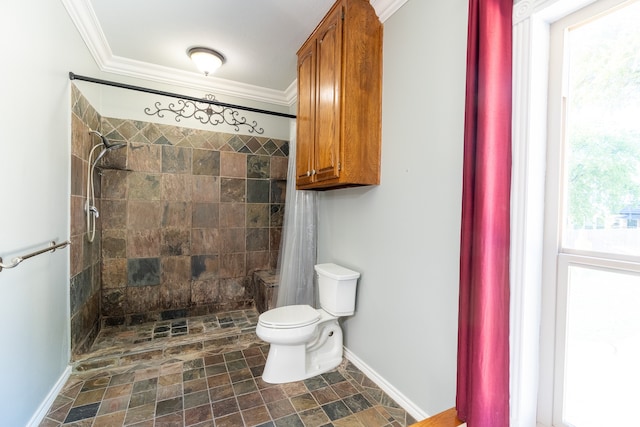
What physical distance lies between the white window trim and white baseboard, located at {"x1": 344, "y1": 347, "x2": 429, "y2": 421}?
0.58 metres

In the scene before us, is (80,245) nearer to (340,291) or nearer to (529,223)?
(340,291)

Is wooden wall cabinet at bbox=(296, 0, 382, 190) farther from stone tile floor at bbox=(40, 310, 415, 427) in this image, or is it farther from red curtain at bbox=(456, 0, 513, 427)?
stone tile floor at bbox=(40, 310, 415, 427)

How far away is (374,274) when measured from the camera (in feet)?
6.24

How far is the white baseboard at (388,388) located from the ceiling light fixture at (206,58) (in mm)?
2726

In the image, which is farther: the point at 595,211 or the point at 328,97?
the point at 328,97

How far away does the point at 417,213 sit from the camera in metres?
1.56

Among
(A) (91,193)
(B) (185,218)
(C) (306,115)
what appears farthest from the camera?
(B) (185,218)

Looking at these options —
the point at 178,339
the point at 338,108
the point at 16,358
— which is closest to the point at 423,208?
the point at 338,108

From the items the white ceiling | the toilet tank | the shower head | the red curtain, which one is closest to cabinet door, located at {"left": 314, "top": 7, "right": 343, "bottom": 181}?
the white ceiling

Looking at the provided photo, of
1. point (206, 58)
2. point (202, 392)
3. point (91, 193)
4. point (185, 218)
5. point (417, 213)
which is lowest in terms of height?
point (202, 392)

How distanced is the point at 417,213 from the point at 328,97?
0.96 metres

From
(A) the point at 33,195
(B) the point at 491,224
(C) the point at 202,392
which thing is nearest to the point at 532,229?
(B) the point at 491,224

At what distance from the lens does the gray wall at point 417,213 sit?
4.48 ft

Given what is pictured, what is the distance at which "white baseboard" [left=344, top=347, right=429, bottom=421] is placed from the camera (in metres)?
1.55
